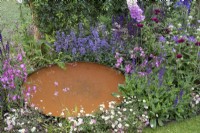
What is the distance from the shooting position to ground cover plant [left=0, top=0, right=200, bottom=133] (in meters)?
3.81

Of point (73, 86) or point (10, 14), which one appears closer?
point (73, 86)

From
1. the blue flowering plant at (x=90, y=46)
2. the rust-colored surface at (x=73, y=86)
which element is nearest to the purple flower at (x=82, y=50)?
the blue flowering plant at (x=90, y=46)

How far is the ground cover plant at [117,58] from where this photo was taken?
381 cm

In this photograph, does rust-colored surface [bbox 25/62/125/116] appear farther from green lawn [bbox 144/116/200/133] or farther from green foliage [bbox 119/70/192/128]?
green lawn [bbox 144/116/200/133]

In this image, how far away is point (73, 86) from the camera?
4457mm

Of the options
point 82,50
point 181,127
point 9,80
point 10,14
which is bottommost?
point 181,127

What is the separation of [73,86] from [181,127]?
147 centimetres

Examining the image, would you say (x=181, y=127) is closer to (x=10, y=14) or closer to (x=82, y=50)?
(x=82, y=50)

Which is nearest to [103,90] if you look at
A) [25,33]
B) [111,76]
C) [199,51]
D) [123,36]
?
[111,76]

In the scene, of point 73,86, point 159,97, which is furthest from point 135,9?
point 73,86

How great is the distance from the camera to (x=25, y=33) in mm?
5441

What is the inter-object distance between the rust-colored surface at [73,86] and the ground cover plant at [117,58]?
12cm

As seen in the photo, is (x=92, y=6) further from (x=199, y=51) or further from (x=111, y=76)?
(x=199, y=51)

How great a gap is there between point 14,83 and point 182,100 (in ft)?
6.59
